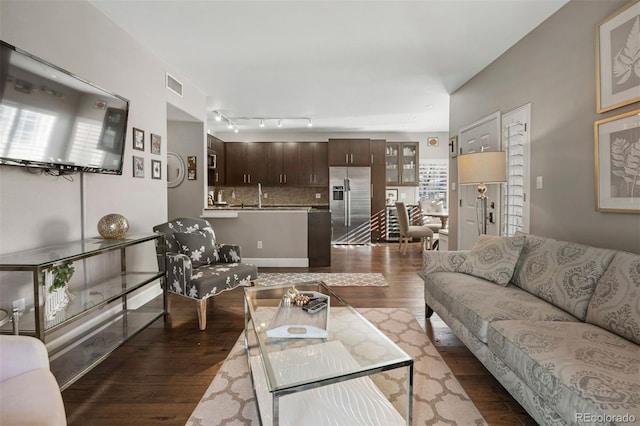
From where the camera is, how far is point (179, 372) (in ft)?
6.66

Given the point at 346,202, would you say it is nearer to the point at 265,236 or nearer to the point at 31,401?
the point at 265,236

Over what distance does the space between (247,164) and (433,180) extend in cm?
448

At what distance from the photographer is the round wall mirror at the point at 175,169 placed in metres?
4.96

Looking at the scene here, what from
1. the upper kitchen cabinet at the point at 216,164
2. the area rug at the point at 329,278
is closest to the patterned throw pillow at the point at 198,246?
the area rug at the point at 329,278

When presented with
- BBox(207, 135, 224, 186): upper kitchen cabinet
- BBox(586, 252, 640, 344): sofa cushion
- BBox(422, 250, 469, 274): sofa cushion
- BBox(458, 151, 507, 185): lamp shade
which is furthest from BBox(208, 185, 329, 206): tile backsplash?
BBox(586, 252, 640, 344): sofa cushion

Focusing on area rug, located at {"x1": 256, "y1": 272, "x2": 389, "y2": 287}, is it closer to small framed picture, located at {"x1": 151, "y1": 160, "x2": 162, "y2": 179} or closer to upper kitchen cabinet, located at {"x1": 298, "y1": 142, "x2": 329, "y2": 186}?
small framed picture, located at {"x1": 151, "y1": 160, "x2": 162, "y2": 179}

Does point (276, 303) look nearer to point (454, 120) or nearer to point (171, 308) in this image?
point (171, 308)

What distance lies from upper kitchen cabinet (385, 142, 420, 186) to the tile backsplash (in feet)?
5.37

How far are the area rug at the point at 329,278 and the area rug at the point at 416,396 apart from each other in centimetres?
165

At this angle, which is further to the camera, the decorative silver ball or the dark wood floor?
the decorative silver ball

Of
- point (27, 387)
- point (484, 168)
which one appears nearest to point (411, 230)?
point (484, 168)

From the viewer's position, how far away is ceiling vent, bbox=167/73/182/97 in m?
3.73

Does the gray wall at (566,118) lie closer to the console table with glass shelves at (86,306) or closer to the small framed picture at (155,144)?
the console table with glass shelves at (86,306)

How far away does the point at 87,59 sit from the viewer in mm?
2518
